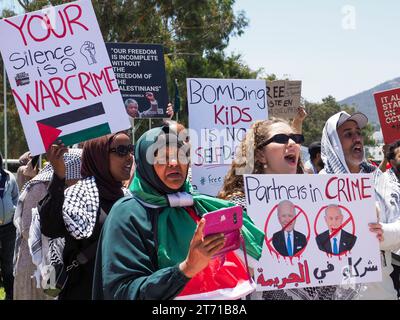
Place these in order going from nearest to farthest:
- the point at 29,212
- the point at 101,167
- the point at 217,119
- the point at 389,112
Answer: the point at 101,167, the point at 29,212, the point at 389,112, the point at 217,119

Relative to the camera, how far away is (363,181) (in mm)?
3406

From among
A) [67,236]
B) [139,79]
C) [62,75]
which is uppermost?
[139,79]

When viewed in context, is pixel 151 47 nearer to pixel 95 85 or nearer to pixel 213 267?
pixel 95 85

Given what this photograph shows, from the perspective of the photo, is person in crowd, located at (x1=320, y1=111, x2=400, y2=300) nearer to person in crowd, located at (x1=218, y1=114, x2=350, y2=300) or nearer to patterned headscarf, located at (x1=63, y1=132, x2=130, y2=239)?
person in crowd, located at (x1=218, y1=114, x2=350, y2=300)

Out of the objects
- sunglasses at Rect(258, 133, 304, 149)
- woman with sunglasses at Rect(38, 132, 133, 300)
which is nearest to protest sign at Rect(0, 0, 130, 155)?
woman with sunglasses at Rect(38, 132, 133, 300)

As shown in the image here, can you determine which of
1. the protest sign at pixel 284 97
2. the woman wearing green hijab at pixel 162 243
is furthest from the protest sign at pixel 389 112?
the woman wearing green hijab at pixel 162 243

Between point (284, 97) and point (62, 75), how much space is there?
3.91 meters

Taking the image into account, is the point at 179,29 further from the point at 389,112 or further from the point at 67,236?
the point at 67,236

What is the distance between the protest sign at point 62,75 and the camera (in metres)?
3.70

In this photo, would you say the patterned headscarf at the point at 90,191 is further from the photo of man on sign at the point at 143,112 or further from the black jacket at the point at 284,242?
the photo of man on sign at the point at 143,112

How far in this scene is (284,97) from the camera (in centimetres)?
739

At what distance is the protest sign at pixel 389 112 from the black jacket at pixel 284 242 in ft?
7.35

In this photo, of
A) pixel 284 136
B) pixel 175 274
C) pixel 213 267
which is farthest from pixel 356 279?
pixel 175 274

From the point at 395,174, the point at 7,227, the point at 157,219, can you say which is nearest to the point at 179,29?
the point at 7,227
